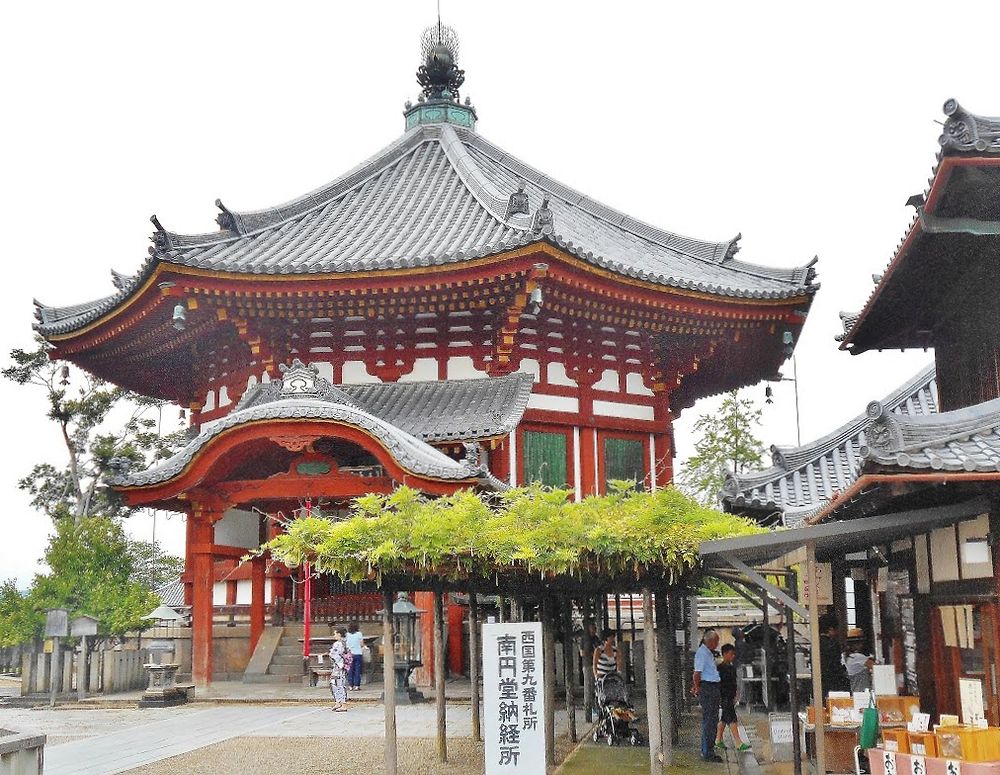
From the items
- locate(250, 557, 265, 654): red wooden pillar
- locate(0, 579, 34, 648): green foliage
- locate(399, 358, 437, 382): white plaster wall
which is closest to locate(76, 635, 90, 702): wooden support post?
locate(0, 579, 34, 648): green foliage

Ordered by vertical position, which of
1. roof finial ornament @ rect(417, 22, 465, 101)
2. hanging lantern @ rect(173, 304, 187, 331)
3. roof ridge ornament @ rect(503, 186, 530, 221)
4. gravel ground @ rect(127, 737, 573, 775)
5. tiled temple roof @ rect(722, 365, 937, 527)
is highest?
roof finial ornament @ rect(417, 22, 465, 101)

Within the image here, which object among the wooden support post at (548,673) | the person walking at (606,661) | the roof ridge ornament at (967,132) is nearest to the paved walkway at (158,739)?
the wooden support post at (548,673)

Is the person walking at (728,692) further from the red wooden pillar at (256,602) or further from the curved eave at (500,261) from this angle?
the red wooden pillar at (256,602)

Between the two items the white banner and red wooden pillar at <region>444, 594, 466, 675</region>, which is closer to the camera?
the white banner

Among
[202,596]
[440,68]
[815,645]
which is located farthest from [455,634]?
[440,68]

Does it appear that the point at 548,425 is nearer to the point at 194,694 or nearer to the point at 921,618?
the point at 194,694

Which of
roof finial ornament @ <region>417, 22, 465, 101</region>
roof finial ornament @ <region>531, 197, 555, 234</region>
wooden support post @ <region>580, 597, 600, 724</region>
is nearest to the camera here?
wooden support post @ <region>580, 597, 600, 724</region>

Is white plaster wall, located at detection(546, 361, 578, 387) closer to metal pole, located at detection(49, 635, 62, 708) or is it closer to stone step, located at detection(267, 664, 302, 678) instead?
stone step, located at detection(267, 664, 302, 678)

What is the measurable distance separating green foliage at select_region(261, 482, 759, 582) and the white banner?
28.1 inches

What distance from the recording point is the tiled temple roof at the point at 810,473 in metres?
16.0

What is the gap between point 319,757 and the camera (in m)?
13.6

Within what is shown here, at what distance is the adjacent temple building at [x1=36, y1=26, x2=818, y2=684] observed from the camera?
19.2 meters

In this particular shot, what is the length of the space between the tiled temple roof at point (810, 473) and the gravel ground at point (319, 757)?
4.51m

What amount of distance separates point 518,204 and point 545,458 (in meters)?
5.24
